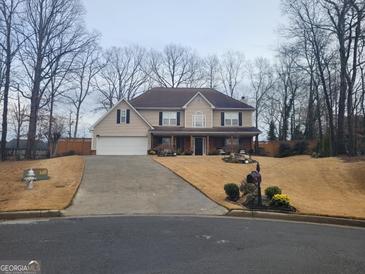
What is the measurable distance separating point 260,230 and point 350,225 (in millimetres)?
3354

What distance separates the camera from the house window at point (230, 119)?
41.9 m

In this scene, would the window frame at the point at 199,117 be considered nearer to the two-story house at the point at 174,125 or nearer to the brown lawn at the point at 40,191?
the two-story house at the point at 174,125

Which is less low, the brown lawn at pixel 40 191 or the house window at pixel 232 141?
the house window at pixel 232 141

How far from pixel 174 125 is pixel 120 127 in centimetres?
570

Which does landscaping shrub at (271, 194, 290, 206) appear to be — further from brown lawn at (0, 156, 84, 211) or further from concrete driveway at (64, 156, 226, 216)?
brown lawn at (0, 156, 84, 211)

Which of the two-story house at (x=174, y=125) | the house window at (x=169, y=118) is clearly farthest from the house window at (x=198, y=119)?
the house window at (x=169, y=118)

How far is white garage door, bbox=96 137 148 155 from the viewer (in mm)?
38750

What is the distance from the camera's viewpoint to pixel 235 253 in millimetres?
7023

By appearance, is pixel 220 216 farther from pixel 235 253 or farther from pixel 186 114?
pixel 186 114

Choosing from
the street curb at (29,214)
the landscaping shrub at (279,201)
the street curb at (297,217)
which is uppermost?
the landscaping shrub at (279,201)

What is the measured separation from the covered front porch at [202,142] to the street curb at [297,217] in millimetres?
26974

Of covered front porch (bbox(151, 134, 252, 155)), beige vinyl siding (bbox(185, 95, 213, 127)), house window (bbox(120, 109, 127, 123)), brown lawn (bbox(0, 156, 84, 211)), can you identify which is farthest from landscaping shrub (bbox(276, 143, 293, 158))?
brown lawn (bbox(0, 156, 84, 211))

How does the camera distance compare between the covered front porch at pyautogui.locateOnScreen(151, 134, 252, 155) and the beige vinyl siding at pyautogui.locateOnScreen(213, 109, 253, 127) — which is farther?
the beige vinyl siding at pyautogui.locateOnScreen(213, 109, 253, 127)

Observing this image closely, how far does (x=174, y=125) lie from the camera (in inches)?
1622
